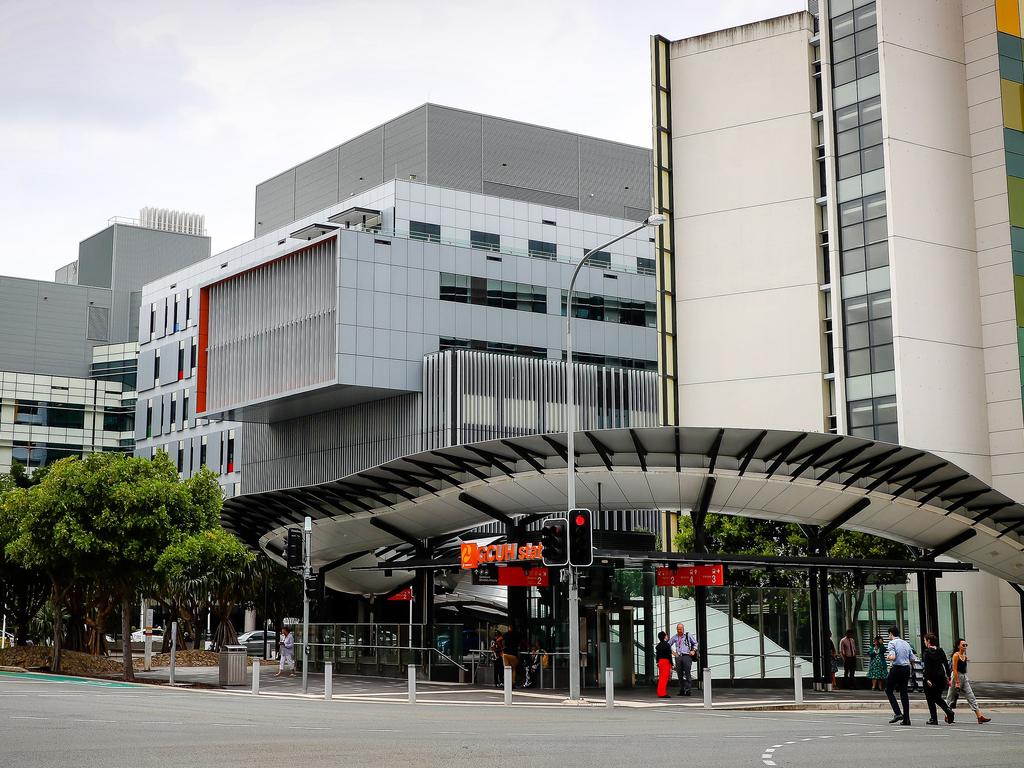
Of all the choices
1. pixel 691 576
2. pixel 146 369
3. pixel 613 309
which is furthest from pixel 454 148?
pixel 691 576

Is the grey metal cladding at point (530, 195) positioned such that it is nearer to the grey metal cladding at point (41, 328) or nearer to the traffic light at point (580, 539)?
the traffic light at point (580, 539)

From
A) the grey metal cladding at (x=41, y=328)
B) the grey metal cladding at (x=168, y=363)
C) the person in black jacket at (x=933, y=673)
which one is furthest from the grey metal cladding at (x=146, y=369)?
the person in black jacket at (x=933, y=673)

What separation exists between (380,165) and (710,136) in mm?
31272

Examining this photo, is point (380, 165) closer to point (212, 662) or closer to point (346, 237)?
point (346, 237)

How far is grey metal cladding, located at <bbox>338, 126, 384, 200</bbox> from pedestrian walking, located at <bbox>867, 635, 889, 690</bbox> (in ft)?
179

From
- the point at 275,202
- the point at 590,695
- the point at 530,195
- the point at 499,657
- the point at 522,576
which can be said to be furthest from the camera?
the point at 275,202

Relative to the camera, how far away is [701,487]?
105 feet

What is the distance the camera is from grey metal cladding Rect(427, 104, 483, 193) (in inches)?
3098

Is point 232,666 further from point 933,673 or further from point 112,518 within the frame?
point 933,673

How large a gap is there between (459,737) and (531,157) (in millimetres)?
68074

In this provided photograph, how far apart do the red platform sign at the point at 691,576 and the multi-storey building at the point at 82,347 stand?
3562 inches

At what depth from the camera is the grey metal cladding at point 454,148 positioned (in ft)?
258

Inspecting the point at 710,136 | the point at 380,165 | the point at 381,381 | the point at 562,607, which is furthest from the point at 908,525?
the point at 380,165

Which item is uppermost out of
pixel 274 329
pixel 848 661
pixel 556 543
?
pixel 274 329
